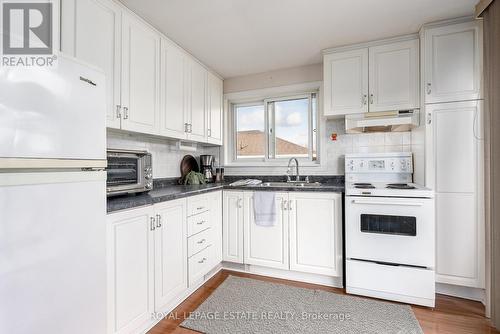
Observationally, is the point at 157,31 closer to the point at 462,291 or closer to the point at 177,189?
the point at 177,189

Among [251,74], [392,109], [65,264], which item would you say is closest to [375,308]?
[392,109]

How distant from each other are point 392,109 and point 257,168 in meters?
1.65

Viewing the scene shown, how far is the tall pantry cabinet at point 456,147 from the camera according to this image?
2.05m

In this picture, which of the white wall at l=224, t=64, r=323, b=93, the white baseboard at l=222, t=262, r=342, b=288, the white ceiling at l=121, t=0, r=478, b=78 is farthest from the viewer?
the white wall at l=224, t=64, r=323, b=93

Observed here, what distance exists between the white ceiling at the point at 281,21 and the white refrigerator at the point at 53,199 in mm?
1103

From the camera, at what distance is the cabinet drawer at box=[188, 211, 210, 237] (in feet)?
7.00

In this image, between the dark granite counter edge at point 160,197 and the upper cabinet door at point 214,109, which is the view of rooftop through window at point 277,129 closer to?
the upper cabinet door at point 214,109

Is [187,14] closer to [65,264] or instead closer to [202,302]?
[65,264]

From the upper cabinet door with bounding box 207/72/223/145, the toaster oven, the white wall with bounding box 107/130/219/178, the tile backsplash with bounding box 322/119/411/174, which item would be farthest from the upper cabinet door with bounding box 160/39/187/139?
the tile backsplash with bounding box 322/119/411/174

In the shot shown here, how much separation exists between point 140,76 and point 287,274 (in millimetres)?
2282

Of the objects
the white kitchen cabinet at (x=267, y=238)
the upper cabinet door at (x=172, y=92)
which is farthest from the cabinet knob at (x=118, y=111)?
the white kitchen cabinet at (x=267, y=238)

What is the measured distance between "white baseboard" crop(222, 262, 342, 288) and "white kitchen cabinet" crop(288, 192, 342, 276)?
0.35 ft

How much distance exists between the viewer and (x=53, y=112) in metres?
1.00

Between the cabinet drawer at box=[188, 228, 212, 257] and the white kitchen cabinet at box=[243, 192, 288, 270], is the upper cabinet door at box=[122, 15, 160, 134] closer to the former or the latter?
the cabinet drawer at box=[188, 228, 212, 257]
